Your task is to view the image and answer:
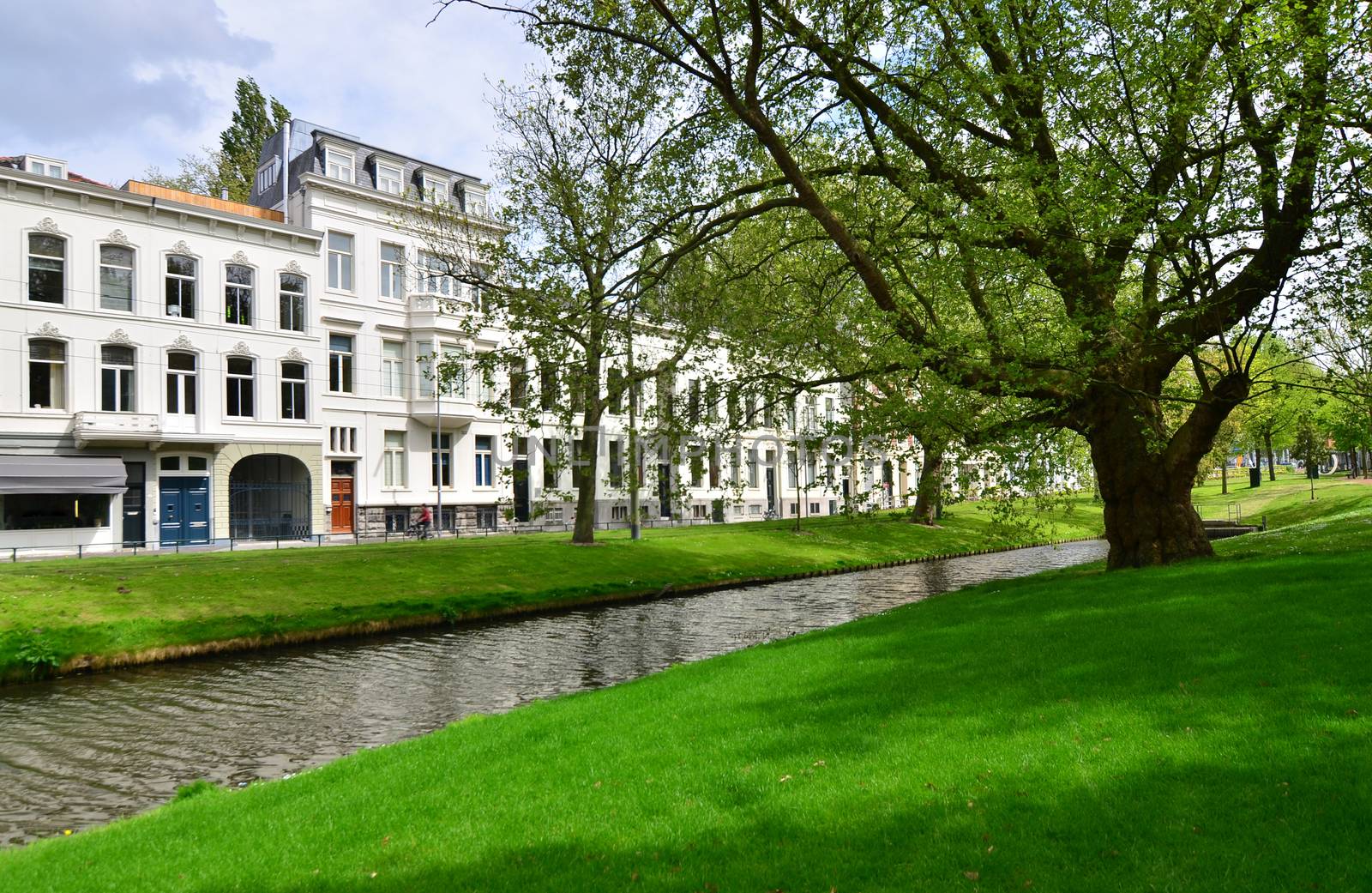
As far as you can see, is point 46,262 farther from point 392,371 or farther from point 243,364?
point 392,371

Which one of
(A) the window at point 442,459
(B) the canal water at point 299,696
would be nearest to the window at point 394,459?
(A) the window at point 442,459

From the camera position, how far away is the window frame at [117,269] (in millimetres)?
35438

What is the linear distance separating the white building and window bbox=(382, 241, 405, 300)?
13.1 feet

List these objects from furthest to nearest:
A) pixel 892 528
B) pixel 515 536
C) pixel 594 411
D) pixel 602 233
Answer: pixel 892 528, pixel 515 536, pixel 594 411, pixel 602 233

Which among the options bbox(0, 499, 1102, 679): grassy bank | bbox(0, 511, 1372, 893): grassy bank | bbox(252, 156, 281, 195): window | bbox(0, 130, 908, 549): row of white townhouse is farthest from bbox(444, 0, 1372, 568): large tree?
bbox(252, 156, 281, 195): window

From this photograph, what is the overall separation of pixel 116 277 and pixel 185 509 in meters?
9.56

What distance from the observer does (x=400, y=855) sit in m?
6.52

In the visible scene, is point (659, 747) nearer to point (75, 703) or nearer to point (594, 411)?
point (75, 703)

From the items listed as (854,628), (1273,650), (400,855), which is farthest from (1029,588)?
(400,855)

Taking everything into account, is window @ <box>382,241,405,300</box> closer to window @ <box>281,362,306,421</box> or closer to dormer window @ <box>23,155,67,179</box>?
window @ <box>281,362,306,421</box>

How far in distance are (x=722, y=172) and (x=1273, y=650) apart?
1339 cm

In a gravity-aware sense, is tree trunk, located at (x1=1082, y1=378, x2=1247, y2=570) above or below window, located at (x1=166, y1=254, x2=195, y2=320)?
below

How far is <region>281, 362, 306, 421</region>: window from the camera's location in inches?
1613

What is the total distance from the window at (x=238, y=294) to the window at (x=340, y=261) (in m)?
4.44
